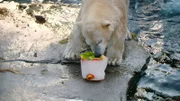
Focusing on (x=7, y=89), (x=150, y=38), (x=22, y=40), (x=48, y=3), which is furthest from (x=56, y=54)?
(x=48, y=3)

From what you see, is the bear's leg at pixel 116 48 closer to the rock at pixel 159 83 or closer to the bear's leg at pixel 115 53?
the bear's leg at pixel 115 53

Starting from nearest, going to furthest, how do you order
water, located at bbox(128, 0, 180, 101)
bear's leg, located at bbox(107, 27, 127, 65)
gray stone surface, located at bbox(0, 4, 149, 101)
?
gray stone surface, located at bbox(0, 4, 149, 101) < water, located at bbox(128, 0, 180, 101) < bear's leg, located at bbox(107, 27, 127, 65)

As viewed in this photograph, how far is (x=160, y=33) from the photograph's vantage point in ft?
23.4

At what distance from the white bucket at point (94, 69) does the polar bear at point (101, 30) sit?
0.18 m

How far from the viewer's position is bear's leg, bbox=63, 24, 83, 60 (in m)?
5.51

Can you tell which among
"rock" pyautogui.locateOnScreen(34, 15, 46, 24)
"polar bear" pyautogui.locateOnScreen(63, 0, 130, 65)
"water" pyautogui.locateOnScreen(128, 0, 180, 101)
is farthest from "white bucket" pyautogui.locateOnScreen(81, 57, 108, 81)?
"rock" pyautogui.locateOnScreen(34, 15, 46, 24)

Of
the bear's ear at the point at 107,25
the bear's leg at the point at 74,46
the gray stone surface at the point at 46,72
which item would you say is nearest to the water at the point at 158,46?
the gray stone surface at the point at 46,72

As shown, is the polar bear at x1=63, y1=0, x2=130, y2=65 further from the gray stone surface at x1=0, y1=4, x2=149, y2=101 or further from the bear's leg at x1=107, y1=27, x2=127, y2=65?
the gray stone surface at x1=0, y1=4, x2=149, y2=101

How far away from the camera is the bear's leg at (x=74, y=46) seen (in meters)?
5.51

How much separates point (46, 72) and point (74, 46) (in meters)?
0.61

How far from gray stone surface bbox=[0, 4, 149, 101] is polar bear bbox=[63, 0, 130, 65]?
8.6 inches

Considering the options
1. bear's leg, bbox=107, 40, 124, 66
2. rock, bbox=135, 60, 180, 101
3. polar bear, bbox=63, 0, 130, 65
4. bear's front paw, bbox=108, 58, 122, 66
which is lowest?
rock, bbox=135, 60, 180, 101

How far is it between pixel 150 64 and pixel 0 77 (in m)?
2.17

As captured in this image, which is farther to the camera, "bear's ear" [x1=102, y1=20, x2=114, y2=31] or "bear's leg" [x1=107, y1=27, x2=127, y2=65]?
"bear's leg" [x1=107, y1=27, x2=127, y2=65]
